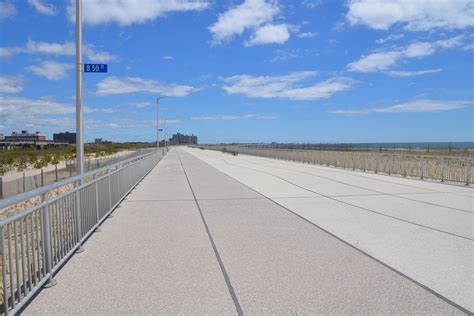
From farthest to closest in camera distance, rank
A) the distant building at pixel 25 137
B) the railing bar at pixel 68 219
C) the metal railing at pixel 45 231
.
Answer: the distant building at pixel 25 137, the railing bar at pixel 68 219, the metal railing at pixel 45 231

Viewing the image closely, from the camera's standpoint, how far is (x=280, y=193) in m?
12.9

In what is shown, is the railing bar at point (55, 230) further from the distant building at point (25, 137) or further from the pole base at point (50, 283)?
the distant building at point (25, 137)

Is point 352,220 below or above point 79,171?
below

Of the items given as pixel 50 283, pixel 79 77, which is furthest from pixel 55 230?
pixel 79 77

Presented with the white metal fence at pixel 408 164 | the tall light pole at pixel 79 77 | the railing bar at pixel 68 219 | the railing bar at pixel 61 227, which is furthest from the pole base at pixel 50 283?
the white metal fence at pixel 408 164

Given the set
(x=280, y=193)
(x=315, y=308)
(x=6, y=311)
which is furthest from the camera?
(x=280, y=193)

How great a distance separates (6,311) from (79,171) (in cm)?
504

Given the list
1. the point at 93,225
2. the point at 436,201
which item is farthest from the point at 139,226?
the point at 436,201

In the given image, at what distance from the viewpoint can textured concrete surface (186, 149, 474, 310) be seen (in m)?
4.96

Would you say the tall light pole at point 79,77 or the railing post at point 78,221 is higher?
the tall light pole at point 79,77

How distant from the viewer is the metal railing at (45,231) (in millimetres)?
3850

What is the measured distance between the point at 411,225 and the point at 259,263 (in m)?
3.88

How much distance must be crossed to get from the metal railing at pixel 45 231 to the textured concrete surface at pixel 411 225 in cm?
428

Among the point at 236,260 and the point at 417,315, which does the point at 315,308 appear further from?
the point at 236,260
